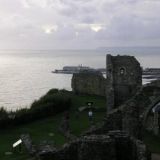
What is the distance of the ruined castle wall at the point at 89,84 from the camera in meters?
53.0

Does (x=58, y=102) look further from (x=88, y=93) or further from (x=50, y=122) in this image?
(x=88, y=93)

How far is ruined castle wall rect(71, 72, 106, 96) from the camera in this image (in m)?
53.0

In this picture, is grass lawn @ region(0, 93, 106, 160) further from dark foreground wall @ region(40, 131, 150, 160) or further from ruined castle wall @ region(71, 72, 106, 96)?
ruined castle wall @ region(71, 72, 106, 96)

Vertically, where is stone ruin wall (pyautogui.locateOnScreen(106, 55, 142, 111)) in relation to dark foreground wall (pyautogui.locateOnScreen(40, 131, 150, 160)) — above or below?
above

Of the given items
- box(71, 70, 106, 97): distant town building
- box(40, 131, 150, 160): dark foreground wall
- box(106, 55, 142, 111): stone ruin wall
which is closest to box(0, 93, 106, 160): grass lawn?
box(106, 55, 142, 111): stone ruin wall

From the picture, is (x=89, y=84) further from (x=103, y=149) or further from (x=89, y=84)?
(x=103, y=149)

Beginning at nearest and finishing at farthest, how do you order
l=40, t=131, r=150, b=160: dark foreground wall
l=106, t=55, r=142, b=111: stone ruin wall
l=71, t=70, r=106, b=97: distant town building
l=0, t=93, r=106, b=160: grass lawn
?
1. l=40, t=131, r=150, b=160: dark foreground wall
2. l=0, t=93, r=106, b=160: grass lawn
3. l=106, t=55, r=142, b=111: stone ruin wall
4. l=71, t=70, r=106, b=97: distant town building

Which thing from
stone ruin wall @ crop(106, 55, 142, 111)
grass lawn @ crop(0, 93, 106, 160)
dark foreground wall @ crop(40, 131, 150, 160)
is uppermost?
stone ruin wall @ crop(106, 55, 142, 111)

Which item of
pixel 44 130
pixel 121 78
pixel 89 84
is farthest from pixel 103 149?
pixel 89 84

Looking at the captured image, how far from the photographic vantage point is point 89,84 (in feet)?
179

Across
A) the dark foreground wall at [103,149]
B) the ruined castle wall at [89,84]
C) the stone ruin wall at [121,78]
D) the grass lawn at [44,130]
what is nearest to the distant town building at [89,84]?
the ruined castle wall at [89,84]

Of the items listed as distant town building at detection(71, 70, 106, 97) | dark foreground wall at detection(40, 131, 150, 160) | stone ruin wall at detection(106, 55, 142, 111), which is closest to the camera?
dark foreground wall at detection(40, 131, 150, 160)

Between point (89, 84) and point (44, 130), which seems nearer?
point (44, 130)

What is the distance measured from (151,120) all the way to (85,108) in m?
10.8
